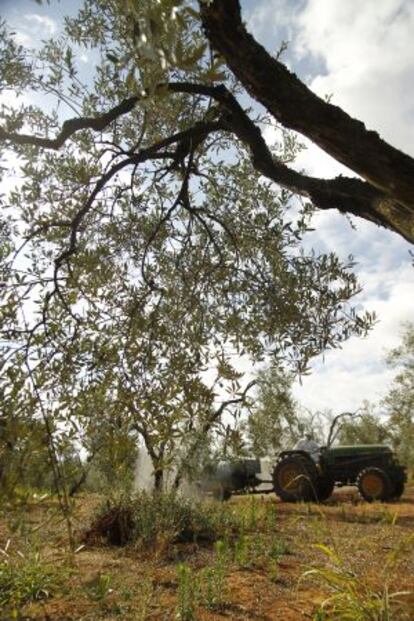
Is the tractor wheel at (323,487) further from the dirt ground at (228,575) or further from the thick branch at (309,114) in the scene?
the thick branch at (309,114)

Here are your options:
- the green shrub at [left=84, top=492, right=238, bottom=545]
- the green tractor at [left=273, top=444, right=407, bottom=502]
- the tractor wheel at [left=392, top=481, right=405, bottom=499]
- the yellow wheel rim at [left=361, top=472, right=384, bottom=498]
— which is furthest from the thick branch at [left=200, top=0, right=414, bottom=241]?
the tractor wheel at [left=392, top=481, right=405, bottom=499]

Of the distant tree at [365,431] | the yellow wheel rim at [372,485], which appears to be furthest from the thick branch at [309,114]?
the distant tree at [365,431]

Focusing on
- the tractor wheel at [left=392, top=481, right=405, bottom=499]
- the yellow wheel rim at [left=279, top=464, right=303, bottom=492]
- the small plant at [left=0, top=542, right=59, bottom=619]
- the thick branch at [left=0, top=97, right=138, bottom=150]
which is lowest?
the small plant at [left=0, top=542, right=59, bottom=619]

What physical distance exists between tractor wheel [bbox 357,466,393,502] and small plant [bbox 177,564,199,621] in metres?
11.4

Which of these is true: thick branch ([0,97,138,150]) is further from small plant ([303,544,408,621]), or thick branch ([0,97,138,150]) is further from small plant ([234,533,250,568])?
small plant ([234,533,250,568])

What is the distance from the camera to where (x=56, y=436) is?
10.3 ft

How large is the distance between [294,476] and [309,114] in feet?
43.5

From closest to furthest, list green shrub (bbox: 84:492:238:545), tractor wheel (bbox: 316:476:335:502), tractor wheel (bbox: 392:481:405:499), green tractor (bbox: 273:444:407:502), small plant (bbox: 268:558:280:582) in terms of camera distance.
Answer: small plant (bbox: 268:558:280:582), green shrub (bbox: 84:492:238:545), green tractor (bbox: 273:444:407:502), tractor wheel (bbox: 392:481:405:499), tractor wheel (bbox: 316:476:335:502)

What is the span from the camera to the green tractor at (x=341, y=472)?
50.8ft

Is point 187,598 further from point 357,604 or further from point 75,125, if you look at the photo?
point 75,125

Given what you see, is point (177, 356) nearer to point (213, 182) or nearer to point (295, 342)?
point (295, 342)

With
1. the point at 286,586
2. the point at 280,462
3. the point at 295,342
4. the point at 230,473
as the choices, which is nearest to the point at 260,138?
the point at 295,342

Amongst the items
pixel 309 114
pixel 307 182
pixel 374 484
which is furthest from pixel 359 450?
pixel 309 114

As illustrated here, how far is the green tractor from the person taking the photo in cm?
1548
